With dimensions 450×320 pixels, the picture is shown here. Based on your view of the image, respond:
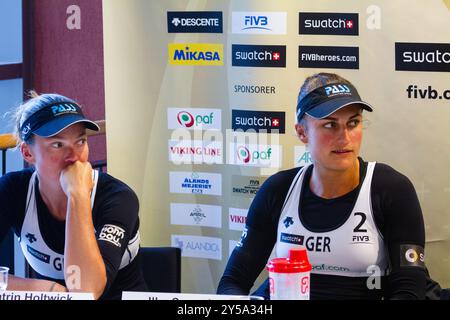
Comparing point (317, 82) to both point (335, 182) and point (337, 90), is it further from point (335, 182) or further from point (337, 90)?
point (335, 182)

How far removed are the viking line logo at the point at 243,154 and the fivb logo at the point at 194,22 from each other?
0.49 m

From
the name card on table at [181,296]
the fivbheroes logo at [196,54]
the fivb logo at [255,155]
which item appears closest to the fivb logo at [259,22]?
the fivbheroes logo at [196,54]

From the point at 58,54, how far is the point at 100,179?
2.96 meters

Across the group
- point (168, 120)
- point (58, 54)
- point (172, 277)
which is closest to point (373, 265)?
point (172, 277)

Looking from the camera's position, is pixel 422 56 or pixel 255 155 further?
pixel 255 155

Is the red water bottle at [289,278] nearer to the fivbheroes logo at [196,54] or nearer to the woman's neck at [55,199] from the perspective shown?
the woman's neck at [55,199]

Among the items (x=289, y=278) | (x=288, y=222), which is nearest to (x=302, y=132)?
(x=288, y=222)

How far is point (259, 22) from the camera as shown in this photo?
11.1 feet

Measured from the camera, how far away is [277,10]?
3.33 m

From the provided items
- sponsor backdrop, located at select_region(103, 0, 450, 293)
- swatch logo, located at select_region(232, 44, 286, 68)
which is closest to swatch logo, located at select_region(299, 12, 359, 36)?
sponsor backdrop, located at select_region(103, 0, 450, 293)

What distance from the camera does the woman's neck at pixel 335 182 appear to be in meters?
2.60

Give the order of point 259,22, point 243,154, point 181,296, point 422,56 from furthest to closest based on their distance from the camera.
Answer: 1. point 243,154
2. point 259,22
3. point 422,56
4. point 181,296

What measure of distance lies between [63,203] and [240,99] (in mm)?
1008
